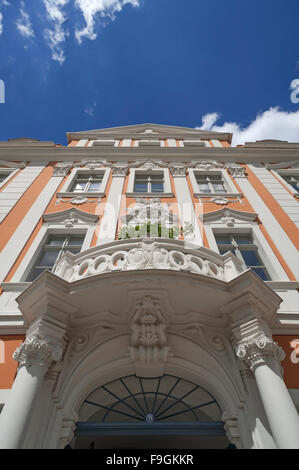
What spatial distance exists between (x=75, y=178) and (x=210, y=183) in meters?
5.92

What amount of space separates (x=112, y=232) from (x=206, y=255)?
369 centimetres

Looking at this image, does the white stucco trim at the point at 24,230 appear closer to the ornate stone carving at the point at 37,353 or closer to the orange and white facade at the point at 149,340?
the orange and white facade at the point at 149,340

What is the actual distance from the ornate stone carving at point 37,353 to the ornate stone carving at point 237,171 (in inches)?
432

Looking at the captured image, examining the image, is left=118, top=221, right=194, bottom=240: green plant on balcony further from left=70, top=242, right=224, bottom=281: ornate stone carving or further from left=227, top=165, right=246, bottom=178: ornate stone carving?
left=227, top=165, right=246, bottom=178: ornate stone carving

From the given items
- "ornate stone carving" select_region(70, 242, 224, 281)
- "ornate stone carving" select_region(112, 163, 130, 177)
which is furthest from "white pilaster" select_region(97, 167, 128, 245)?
"ornate stone carving" select_region(70, 242, 224, 281)

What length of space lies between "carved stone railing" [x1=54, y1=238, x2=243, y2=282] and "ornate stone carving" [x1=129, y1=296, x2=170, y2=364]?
31.3 inches

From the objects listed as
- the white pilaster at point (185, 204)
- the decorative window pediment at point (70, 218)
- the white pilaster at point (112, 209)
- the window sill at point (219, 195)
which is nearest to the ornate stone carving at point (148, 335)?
the white pilaster at point (185, 204)

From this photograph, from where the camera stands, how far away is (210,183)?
13430 mm

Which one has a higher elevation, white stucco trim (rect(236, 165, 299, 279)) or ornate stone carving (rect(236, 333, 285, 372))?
white stucco trim (rect(236, 165, 299, 279))

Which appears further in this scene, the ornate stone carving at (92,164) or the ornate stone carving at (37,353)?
the ornate stone carving at (92,164)

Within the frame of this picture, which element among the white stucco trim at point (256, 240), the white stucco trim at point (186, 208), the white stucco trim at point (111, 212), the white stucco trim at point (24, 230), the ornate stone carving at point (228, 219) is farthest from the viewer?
the ornate stone carving at point (228, 219)

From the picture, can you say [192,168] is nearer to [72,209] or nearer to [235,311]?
[72,209]

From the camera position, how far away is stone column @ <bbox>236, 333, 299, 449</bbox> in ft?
14.2

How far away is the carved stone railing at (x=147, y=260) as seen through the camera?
6324 millimetres
